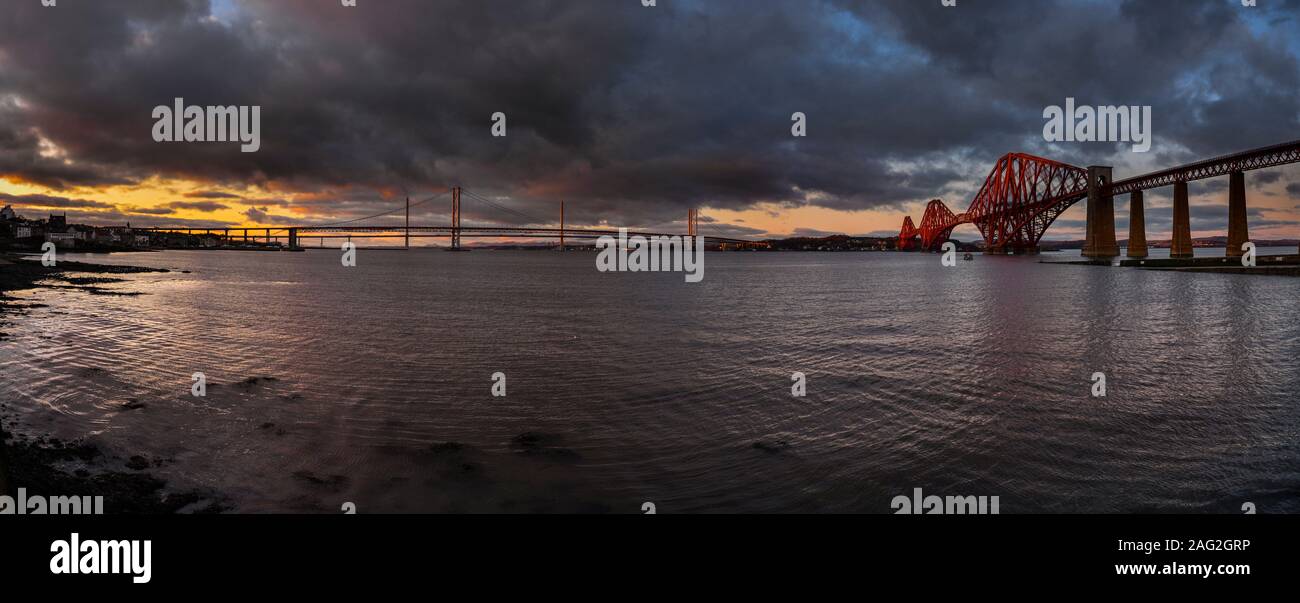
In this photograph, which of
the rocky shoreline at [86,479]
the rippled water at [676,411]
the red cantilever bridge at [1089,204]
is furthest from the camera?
the red cantilever bridge at [1089,204]

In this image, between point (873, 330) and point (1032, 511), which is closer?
point (1032, 511)

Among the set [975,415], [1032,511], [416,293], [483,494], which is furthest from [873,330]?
[416,293]

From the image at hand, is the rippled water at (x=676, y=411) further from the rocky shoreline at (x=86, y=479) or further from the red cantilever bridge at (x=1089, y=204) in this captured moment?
the red cantilever bridge at (x=1089, y=204)

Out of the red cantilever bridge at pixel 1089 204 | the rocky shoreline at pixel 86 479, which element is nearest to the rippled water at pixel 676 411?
the rocky shoreline at pixel 86 479

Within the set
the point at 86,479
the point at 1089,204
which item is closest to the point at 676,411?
the point at 86,479

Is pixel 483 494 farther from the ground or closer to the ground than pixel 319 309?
closer to the ground

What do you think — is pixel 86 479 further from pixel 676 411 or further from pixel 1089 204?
pixel 1089 204

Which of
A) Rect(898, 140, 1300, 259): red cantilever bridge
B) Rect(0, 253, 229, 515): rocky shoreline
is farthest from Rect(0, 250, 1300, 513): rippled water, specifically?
Rect(898, 140, 1300, 259): red cantilever bridge
